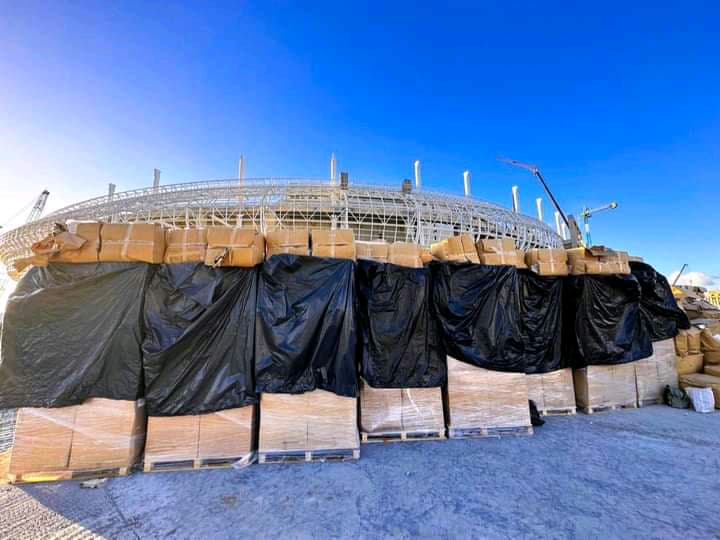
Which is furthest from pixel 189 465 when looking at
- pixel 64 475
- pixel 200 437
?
pixel 64 475

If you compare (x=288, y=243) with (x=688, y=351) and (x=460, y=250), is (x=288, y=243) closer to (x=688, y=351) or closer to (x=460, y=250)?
(x=460, y=250)

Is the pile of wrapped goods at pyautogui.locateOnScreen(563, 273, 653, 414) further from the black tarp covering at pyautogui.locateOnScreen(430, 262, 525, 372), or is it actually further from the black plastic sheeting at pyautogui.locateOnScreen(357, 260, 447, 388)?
the black plastic sheeting at pyautogui.locateOnScreen(357, 260, 447, 388)

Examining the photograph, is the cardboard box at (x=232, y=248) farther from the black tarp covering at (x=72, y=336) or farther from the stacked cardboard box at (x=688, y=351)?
the stacked cardboard box at (x=688, y=351)

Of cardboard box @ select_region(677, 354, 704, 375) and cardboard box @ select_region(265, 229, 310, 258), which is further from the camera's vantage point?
cardboard box @ select_region(677, 354, 704, 375)

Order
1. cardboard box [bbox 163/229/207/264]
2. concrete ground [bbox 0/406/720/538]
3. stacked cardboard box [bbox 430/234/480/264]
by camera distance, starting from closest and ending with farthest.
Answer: concrete ground [bbox 0/406/720/538] < cardboard box [bbox 163/229/207/264] < stacked cardboard box [bbox 430/234/480/264]

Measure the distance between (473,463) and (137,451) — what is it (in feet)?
12.6

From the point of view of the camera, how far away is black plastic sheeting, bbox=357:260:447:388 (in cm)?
395

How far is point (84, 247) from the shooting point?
3.46 m

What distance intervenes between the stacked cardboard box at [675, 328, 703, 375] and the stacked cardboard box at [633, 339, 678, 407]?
0.21 metres

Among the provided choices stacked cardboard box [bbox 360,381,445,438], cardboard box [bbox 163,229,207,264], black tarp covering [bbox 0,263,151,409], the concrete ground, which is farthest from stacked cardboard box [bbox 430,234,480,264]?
black tarp covering [bbox 0,263,151,409]

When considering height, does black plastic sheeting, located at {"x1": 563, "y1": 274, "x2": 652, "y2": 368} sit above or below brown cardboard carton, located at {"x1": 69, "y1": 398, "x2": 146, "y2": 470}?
above

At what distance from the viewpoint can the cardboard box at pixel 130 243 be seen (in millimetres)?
3492

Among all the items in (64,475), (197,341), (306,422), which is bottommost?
(64,475)

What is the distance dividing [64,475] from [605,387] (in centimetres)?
760
